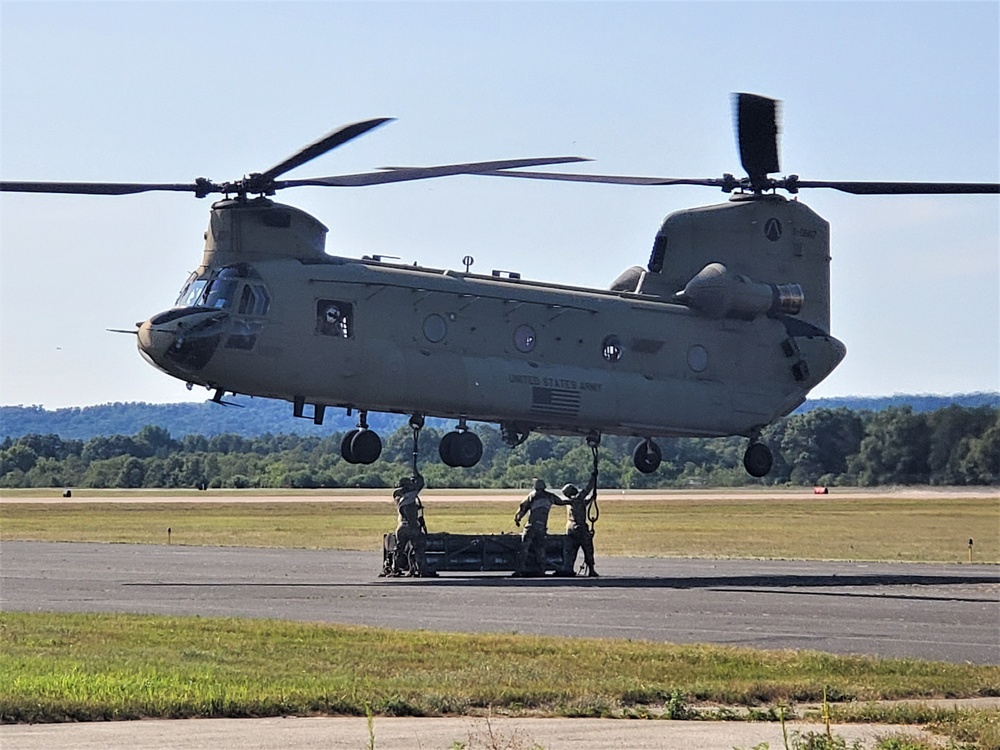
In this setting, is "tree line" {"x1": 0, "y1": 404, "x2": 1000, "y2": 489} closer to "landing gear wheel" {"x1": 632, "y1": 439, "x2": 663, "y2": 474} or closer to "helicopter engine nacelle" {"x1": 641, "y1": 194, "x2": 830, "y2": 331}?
"helicopter engine nacelle" {"x1": 641, "y1": 194, "x2": 830, "y2": 331}

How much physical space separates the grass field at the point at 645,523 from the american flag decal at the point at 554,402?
13.5m

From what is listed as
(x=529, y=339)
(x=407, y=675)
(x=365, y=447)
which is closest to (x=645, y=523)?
(x=529, y=339)

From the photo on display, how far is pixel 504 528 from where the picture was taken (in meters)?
64.8

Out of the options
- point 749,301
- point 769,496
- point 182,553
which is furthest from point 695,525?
point 769,496

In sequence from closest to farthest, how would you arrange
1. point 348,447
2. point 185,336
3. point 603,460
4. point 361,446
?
point 185,336 → point 361,446 → point 348,447 → point 603,460

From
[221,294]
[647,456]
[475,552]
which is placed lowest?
[475,552]

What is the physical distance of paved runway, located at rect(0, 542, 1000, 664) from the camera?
74.5 ft

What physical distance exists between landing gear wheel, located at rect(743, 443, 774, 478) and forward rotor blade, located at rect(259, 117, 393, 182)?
12.5m

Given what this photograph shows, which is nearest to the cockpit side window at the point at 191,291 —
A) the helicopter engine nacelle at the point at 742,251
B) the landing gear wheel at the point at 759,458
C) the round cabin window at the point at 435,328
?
the round cabin window at the point at 435,328

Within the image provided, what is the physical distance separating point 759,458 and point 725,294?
12.5 ft

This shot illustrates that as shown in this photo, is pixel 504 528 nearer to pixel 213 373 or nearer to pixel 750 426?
pixel 750 426

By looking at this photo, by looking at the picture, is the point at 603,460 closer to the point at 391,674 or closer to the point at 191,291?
the point at 191,291

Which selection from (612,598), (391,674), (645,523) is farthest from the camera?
(645,523)

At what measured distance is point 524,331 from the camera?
109 ft
